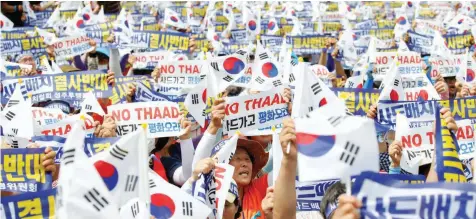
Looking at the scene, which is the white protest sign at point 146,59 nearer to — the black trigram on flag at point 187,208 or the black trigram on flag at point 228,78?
the black trigram on flag at point 228,78

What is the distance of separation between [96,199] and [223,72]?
395cm

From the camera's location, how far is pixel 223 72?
702 centimetres

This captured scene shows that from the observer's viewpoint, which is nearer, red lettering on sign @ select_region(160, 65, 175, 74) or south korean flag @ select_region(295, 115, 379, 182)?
south korean flag @ select_region(295, 115, 379, 182)

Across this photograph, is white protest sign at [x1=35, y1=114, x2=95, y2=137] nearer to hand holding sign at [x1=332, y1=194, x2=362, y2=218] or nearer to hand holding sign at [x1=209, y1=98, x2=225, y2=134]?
hand holding sign at [x1=209, y1=98, x2=225, y2=134]

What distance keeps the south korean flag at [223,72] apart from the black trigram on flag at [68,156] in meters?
3.43

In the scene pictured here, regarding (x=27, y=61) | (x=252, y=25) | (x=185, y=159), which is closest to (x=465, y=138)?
(x=185, y=159)

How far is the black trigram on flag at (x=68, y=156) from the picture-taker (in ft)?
10.3

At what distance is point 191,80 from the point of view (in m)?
8.15

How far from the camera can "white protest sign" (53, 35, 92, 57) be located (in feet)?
32.9

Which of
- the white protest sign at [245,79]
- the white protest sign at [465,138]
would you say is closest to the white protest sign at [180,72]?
the white protest sign at [245,79]

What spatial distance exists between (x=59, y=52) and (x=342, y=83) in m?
3.97

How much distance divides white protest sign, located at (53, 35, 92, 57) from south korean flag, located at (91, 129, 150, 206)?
6.86 metres

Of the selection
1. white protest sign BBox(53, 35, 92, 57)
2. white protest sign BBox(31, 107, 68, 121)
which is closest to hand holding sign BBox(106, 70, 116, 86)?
white protest sign BBox(31, 107, 68, 121)

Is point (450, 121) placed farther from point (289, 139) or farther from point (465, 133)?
point (465, 133)
